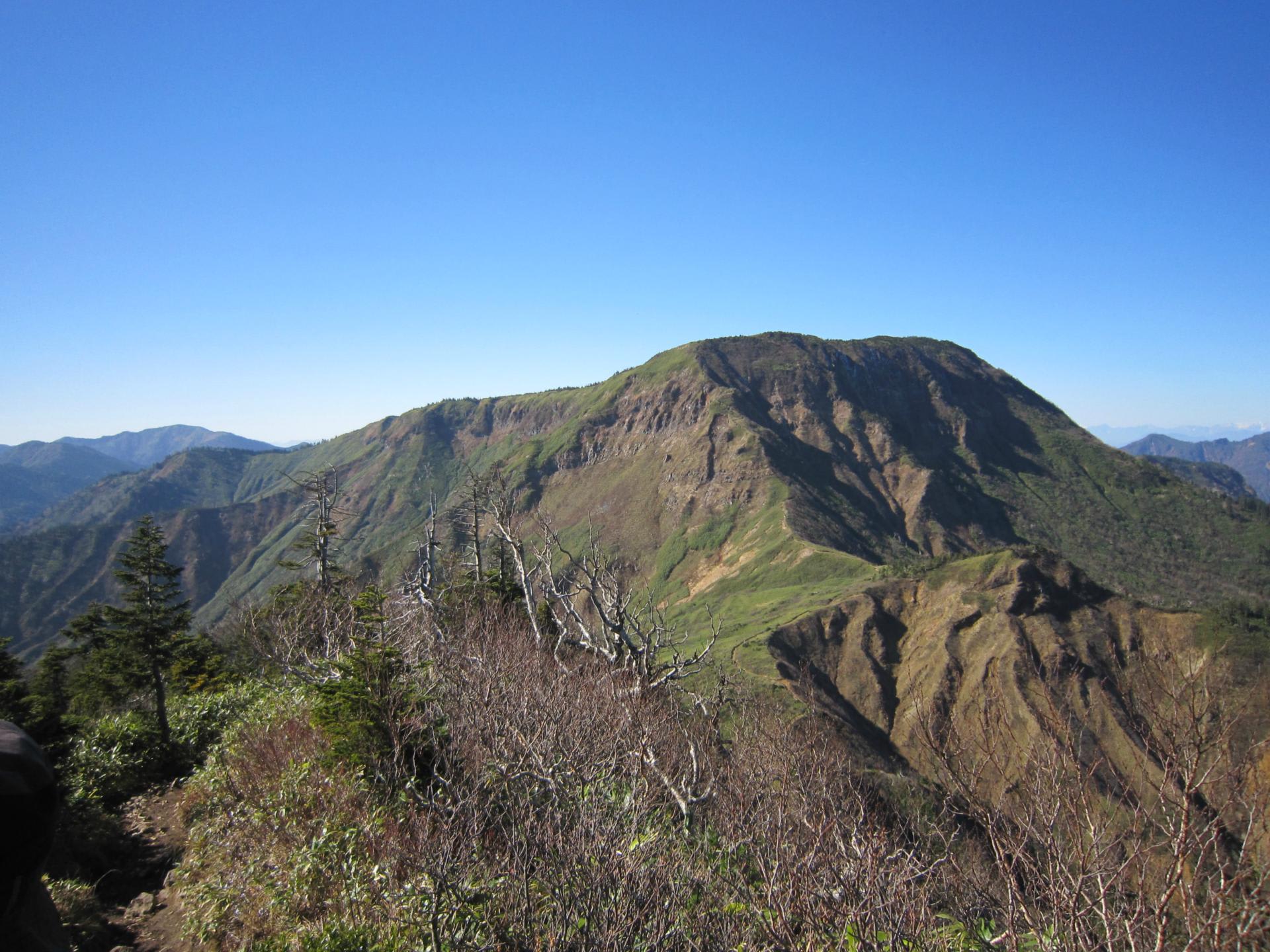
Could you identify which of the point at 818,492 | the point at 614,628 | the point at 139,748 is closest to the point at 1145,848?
the point at 614,628

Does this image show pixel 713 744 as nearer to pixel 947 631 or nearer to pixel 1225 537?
pixel 947 631

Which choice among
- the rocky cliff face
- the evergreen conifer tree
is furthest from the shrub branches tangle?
the rocky cliff face

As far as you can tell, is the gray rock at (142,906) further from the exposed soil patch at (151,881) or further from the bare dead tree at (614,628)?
the bare dead tree at (614,628)

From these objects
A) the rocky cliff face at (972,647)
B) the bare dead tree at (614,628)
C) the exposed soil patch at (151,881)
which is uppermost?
the bare dead tree at (614,628)

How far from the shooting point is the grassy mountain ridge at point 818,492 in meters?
121

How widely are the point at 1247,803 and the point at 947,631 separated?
209 feet

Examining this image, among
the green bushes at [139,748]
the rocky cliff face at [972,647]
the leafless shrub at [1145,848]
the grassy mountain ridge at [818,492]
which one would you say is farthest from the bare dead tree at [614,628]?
the grassy mountain ridge at [818,492]

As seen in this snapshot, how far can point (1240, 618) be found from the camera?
57.1 m

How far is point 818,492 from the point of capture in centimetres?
13625

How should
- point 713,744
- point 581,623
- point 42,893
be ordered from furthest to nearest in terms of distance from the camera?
point 581,623 < point 713,744 < point 42,893

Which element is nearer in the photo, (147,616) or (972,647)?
(147,616)

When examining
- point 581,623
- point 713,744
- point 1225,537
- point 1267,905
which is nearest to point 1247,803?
point 1267,905

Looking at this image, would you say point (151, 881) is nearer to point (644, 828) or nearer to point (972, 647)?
point (644, 828)

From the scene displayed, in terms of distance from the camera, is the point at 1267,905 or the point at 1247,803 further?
the point at 1247,803
